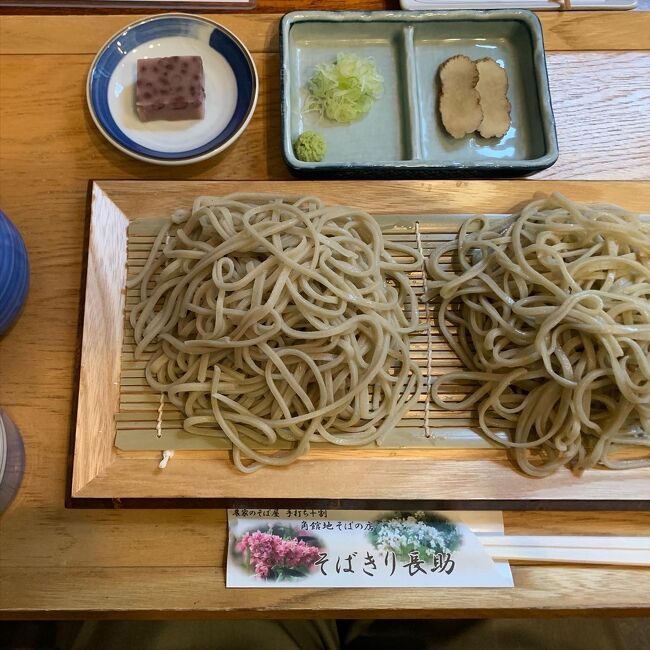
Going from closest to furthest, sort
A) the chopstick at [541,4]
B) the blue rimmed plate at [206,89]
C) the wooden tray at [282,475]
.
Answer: the wooden tray at [282,475], the blue rimmed plate at [206,89], the chopstick at [541,4]

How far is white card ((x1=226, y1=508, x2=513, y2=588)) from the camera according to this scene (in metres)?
1.44

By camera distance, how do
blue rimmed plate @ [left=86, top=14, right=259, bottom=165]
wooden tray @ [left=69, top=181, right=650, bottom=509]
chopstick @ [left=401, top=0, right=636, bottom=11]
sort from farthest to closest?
1. chopstick @ [left=401, top=0, right=636, bottom=11]
2. blue rimmed plate @ [left=86, top=14, right=259, bottom=165]
3. wooden tray @ [left=69, top=181, right=650, bottom=509]

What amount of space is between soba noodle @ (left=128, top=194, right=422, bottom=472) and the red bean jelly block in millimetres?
470

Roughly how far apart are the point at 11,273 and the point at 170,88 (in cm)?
77

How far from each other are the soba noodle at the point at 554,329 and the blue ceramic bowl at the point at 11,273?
1.12 meters

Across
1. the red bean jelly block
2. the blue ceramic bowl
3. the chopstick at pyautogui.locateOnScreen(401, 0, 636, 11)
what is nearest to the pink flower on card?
the blue ceramic bowl

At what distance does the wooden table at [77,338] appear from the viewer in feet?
4.66

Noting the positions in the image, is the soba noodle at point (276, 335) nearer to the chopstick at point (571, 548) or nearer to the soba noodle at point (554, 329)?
the soba noodle at point (554, 329)

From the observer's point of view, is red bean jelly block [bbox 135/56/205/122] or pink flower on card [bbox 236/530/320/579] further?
red bean jelly block [bbox 135/56/205/122]

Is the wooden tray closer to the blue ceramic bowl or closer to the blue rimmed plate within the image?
the blue ceramic bowl

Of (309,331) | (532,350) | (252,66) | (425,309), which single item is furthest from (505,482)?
(252,66)

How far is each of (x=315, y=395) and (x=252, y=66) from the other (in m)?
1.13

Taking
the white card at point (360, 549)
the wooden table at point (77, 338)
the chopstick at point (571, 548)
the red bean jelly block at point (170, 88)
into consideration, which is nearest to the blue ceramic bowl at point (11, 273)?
the wooden table at point (77, 338)

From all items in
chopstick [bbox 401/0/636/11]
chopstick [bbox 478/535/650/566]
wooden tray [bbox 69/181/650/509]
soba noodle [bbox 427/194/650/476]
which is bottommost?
chopstick [bbox 478/535/650/566]
